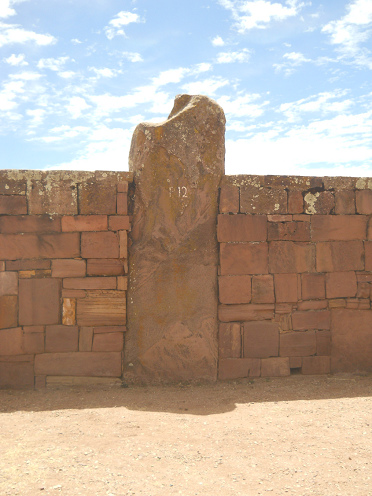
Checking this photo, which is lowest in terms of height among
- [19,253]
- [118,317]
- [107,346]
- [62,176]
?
[107,346]

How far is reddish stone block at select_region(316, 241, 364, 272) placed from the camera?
5.71m

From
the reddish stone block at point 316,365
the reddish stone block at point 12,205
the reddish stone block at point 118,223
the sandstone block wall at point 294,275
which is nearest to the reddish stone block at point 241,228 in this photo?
the sandstone block wall at point 294,275

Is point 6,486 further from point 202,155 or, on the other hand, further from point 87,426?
point 202,155

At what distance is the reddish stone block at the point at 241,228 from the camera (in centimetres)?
549

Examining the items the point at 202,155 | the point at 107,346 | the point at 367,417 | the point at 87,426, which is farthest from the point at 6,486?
the point at 202,155

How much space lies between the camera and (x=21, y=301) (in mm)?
5246

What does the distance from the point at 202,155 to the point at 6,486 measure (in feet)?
13.7

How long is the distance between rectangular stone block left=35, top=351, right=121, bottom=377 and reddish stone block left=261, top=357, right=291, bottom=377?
1931 millimetres

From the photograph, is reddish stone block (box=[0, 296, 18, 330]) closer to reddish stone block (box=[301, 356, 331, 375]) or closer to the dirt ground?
the dirt ground

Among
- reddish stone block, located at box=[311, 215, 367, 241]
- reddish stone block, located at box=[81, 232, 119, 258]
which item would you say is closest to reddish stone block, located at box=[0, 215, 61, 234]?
reddish stone block, located at box=[81, 232, 119, 258]

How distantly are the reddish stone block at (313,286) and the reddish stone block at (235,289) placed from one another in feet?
2.53

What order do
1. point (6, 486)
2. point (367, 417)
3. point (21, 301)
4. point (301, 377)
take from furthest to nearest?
point (301, 377)
point (21, 301)
point (367, 417)
point (6, 486)

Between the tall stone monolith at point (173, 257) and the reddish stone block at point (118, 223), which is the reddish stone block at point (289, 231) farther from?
the reddish stone block at point (118, 223)

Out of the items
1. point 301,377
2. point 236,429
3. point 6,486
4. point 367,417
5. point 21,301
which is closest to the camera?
point 6,486
